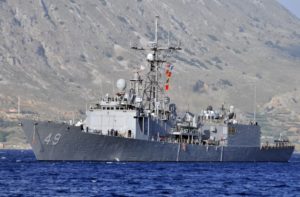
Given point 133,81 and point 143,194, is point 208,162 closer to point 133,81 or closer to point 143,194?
point 133,81

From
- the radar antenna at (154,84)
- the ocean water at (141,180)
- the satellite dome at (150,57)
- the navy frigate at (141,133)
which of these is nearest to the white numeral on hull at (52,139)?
the navy frigate at (141,133)

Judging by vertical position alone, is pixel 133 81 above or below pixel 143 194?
above

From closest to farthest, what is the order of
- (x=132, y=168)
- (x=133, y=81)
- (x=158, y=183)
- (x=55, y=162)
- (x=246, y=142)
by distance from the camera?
1. (x=158, y=183)
2. (x=132, y=168)
3. (x=55, y=162)
4. (x=133, y=81)
5. (x=246, y=142)

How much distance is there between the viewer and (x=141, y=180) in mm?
85438

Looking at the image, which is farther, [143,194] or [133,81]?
[133,81]

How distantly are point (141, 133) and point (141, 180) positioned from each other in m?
27.1

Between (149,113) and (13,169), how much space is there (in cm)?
1979

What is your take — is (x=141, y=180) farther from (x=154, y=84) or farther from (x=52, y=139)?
(x=154, y=84)

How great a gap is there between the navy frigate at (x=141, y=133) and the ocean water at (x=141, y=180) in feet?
8.04

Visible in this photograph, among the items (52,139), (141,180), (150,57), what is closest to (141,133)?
(52,139)

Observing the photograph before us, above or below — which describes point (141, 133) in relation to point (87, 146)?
above

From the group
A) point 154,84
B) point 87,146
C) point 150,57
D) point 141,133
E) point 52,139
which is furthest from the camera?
point 150,57

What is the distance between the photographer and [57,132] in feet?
347

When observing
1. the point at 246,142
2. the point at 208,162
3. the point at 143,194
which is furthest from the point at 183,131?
the point at 143,194
